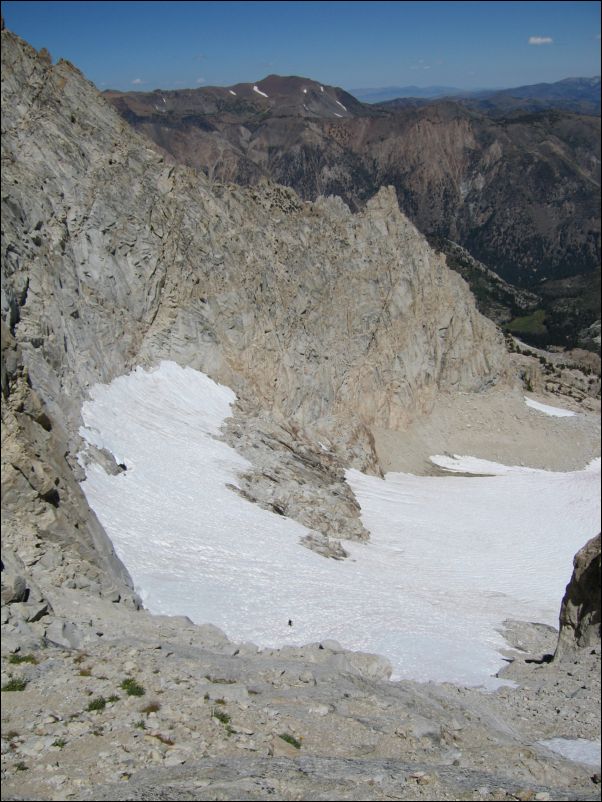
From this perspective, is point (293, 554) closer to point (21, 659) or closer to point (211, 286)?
point (21, 659)

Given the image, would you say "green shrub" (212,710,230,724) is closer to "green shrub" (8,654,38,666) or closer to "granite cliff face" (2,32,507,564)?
"green shrub" (8,654,38,666)

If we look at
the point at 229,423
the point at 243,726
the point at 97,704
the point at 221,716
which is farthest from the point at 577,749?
the point at 229,423

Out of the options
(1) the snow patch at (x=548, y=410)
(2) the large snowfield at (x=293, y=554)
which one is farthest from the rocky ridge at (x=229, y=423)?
(1) the snow patch at (x=548, y=410)

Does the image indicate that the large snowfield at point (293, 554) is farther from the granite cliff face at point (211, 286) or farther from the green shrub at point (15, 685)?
the green shrub at point (15, 685)

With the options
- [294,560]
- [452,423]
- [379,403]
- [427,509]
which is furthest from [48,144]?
[452,423]

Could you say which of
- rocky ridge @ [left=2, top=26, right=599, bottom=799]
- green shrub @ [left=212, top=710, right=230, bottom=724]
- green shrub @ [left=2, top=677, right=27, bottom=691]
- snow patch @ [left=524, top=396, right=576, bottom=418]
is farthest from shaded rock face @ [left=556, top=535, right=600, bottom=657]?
snow patch @ [left=524, top=396, right=576, bottom=418]
